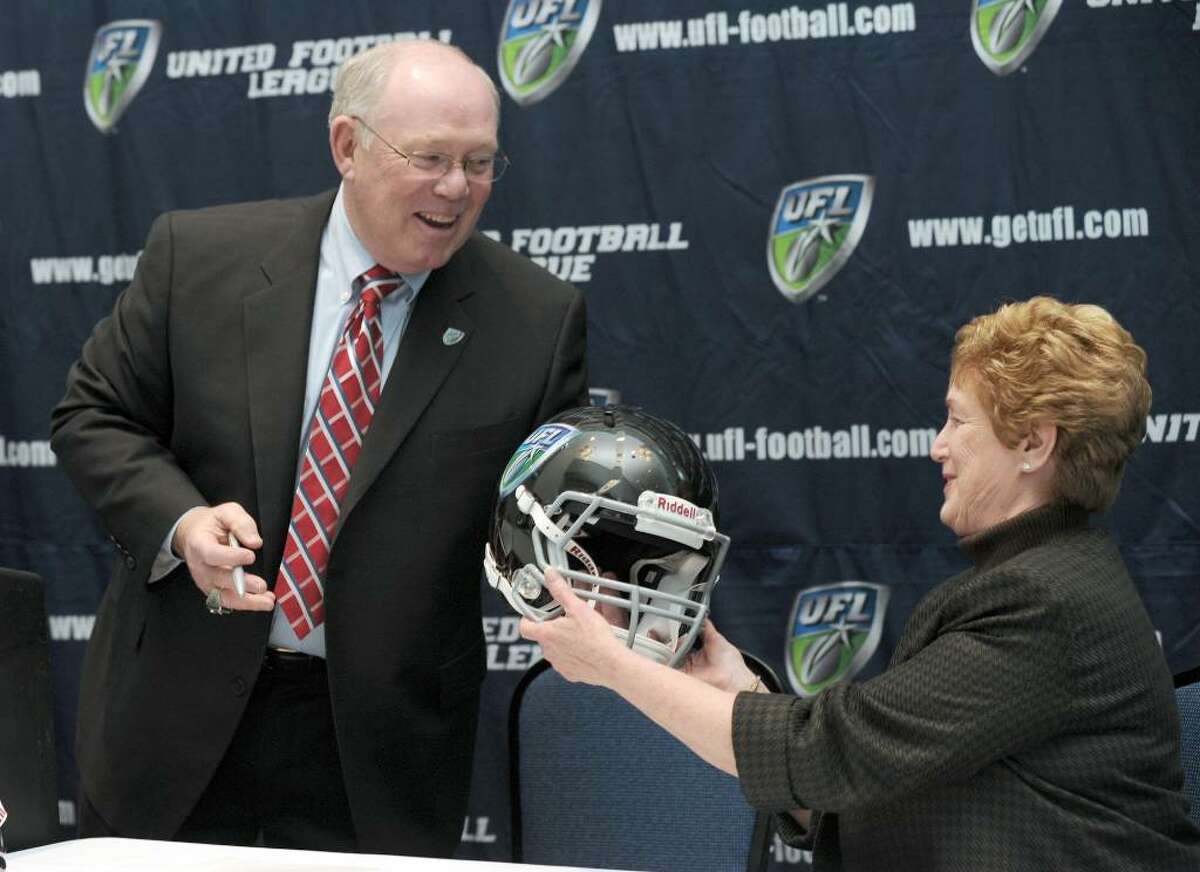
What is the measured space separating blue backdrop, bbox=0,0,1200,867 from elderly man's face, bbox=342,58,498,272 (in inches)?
45.0

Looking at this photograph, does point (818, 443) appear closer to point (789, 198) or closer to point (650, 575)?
point (789, 198)

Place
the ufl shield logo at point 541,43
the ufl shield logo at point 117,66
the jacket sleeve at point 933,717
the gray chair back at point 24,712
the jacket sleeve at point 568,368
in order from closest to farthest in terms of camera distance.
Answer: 1. the jacket sleeve at point 933,717
2. the gray chair back at point 24,712
3. the jacket sleeve at point 568,368
4. the ufl shield logo at point 541,43
5. the ufl shield logo at point 117,66

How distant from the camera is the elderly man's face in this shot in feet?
8.64

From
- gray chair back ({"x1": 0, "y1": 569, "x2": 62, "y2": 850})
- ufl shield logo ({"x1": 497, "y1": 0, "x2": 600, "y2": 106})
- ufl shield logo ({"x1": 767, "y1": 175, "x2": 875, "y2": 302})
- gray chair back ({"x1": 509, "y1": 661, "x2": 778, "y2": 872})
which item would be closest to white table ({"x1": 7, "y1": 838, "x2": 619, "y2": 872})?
gray chair back ({"x1": 0, "y1": 569, "x2": 62, "y2": 850})

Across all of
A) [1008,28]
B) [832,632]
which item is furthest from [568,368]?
[1008,28]

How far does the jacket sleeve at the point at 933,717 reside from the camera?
196cm

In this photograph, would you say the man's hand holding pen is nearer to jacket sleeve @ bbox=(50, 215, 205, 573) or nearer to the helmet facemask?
jacket sleeve @ bbox=(50, 215, 205, 573)

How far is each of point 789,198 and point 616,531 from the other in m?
1.81

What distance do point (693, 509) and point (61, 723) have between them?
111 inches

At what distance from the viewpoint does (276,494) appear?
8.63 ft

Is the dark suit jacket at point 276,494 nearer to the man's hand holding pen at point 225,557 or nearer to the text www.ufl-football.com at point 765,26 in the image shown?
the man's hand holding pen at point 225,557

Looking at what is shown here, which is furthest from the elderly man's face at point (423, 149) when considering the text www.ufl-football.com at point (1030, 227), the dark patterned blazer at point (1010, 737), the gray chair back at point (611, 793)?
the text www.ufl-football.com at point (1030, 227)

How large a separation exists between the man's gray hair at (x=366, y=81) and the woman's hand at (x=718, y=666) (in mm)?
1068

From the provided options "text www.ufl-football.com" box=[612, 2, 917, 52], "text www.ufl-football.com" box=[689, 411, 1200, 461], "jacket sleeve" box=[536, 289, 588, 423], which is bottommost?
"text www.ufl-football.com" box=[689, 411, 1200, 461]
